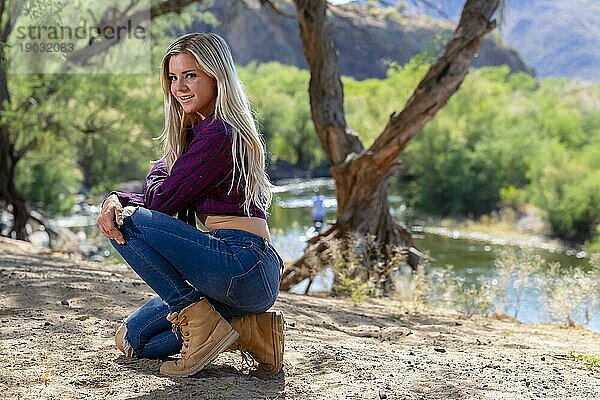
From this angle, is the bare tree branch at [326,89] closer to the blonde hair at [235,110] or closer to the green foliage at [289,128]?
the blonde hair at [235,110]

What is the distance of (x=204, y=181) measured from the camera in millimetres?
3195

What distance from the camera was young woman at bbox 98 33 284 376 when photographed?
10.4ft

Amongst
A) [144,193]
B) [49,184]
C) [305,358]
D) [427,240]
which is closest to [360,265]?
[305,358]

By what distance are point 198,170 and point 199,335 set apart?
0.66 meters

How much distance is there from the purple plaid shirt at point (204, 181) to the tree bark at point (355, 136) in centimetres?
485

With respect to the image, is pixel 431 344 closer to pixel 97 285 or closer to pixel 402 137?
pixel 97 285

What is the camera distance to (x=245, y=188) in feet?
10.6

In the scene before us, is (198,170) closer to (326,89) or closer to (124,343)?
(124,343)

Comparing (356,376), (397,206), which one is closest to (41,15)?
(356,376)

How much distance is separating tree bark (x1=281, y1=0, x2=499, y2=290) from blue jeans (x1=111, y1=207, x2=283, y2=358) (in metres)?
4.83

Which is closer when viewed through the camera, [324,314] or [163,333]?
[163,333]

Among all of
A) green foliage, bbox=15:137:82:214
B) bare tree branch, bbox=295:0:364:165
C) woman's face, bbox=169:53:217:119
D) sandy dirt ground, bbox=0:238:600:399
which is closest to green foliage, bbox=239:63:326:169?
green foliage, bbox=15:137:82:214

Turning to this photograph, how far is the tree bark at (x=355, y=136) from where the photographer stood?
8.02m

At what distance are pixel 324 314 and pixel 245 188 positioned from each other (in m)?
2.32
